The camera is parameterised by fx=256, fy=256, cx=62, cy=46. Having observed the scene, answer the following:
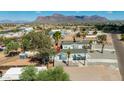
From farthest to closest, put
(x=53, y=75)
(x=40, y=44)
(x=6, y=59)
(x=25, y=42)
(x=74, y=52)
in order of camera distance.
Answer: (x=74, y=52) < (x=6, y=59) < (x=40, y=44) < (x=25, y=42) < (x=53, y=75)

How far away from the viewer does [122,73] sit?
183 inches

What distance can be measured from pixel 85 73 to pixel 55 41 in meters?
1.11

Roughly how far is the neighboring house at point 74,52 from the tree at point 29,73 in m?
0.79

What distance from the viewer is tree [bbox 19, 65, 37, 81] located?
146 inches

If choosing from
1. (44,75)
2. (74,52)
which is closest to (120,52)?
(74,52)

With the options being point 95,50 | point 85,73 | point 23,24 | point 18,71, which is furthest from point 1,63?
point 95,50

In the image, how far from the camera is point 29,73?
3793 millimetres

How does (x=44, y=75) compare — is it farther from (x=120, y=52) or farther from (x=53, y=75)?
(x=120, y=52)

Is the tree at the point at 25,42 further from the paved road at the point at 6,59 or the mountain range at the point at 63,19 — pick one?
the mountain range at the point at 63,19

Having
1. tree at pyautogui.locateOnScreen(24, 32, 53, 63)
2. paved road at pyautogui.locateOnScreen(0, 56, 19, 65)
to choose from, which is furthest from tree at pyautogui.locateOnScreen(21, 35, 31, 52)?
paved road at pyautogui.locateOnScreen(0, 56, 19, 65)

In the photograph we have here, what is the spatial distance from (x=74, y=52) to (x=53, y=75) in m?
1.71

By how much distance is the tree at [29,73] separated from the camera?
146 inches

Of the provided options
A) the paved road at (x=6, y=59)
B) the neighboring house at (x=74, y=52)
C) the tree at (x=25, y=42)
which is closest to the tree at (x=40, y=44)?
the tree at (x=25, y=42)
